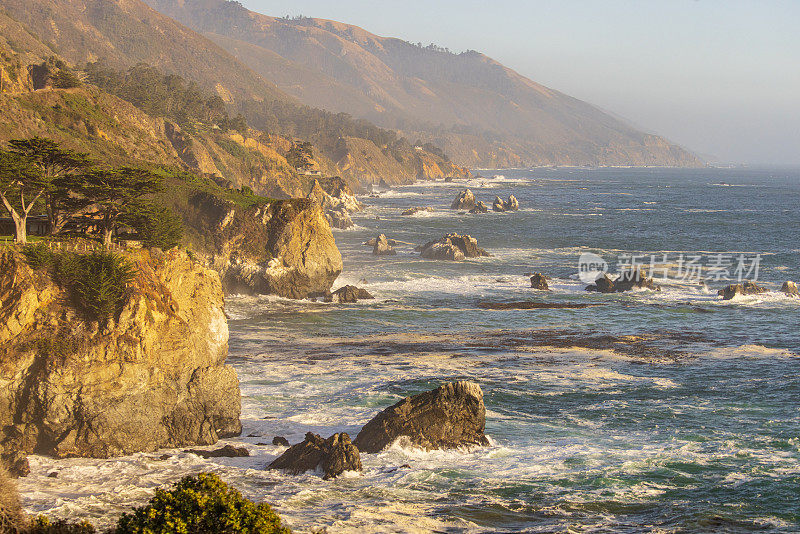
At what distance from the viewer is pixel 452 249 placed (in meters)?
85.0

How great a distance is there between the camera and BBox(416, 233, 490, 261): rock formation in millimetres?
84875

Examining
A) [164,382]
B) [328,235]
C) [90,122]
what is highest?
[90,122]

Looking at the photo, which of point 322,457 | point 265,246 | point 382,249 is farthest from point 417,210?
point 322,457

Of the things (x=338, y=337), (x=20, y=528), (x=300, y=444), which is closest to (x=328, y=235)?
(x=338, y=337)

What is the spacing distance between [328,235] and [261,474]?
3832cm

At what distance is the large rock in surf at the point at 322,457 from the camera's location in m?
27.5

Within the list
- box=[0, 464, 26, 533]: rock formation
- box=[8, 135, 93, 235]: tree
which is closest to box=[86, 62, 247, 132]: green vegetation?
box=[8, 135, 93, 235]: tree

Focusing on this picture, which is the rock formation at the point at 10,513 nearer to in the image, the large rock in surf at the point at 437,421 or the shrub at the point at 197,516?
the shrub at the point at 197,516

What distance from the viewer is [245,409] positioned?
115 ft

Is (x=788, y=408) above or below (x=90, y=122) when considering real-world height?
below

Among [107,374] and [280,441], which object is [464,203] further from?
[107,374]

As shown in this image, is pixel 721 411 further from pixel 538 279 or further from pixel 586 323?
pixel 538 279

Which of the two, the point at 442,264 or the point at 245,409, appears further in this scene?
the point at 442,264

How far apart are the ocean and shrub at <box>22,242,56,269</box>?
8.22 metres
